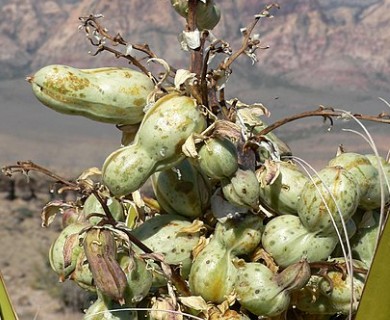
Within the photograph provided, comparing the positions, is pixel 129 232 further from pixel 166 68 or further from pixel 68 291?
pixel 68 291

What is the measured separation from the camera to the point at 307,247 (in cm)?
84

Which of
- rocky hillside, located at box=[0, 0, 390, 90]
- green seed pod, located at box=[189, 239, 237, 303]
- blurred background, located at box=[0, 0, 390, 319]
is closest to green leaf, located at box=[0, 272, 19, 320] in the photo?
green seed pod, located at box=[189, 239, 237, 303]

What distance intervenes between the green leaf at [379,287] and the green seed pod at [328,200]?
0.57ft

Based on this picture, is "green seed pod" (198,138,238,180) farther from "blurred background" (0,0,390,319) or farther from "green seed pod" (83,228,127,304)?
"blurred background" (0,0,390,319)

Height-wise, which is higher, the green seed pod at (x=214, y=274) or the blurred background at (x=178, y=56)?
the green seed pod at (x=214, y=274)

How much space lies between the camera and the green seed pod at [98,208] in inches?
36.6

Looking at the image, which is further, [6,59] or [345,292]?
[6,59]

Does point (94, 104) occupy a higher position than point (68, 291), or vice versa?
point (94, 104)

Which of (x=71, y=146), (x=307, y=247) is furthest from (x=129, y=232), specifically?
(x=71, y=146)

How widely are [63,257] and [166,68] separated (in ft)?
0.74

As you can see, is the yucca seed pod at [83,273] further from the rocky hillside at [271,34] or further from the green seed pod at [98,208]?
the rocky hillside at [271,34]

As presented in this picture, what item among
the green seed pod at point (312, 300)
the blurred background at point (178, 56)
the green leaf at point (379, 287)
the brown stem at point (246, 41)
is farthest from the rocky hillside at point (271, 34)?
the green leaf at point (379, 287)

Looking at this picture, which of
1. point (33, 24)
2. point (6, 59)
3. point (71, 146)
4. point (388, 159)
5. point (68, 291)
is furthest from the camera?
point (33, 24)

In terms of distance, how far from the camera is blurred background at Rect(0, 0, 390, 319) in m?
22.4
